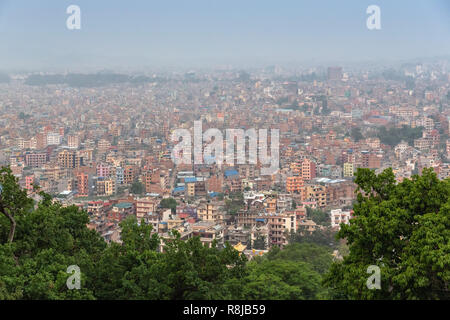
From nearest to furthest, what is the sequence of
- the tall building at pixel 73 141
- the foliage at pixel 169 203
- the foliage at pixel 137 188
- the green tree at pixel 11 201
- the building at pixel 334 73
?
the green tree at pixel 11 201 → the foliage at pixel 169 203 → the foliage at pixel 137 188 → the tall building at pixel 73 141 → the building at pixel 334 73

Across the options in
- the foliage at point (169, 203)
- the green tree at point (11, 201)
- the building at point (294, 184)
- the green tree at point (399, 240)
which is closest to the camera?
the green tree at point (399, 240)

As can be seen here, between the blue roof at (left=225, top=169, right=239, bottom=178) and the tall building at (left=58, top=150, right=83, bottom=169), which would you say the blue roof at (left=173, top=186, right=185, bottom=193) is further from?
the tall building at (left=58, top=150, right=83, bottom=169)

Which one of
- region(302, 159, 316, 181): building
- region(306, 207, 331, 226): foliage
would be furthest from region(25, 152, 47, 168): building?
region(306, 207, 331, 226): foliage

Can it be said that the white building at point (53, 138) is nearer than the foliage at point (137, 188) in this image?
No

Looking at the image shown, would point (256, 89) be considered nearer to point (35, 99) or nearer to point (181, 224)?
point (35, 99)

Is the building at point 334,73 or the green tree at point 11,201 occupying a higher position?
the building at point 334,73

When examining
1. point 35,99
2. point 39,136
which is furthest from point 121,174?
point 35,99

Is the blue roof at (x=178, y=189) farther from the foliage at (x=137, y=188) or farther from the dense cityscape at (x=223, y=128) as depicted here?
the foliage at (x=137, y=188)

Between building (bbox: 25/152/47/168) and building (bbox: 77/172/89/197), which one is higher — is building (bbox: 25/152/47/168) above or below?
above

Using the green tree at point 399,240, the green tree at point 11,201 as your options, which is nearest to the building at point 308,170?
the green tree at point 11,201

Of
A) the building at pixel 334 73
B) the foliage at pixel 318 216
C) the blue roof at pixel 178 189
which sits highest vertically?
the building at pixel 334 73

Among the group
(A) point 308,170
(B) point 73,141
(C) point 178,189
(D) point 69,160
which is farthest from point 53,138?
(A) point 308,170
